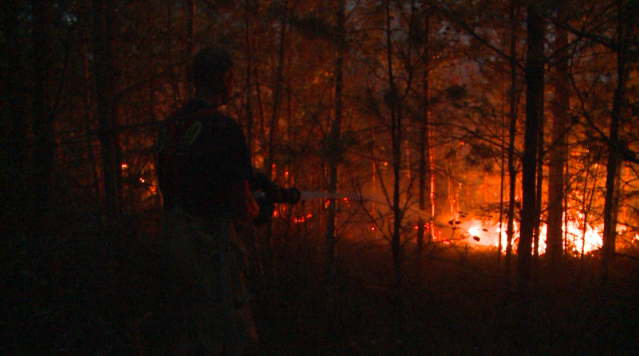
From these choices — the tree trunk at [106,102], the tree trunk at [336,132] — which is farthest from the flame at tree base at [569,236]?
the tree trunk at [106,102]

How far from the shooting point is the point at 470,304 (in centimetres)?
535

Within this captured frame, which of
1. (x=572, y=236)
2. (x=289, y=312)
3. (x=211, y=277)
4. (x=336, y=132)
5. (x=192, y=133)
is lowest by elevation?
(x=572, y=236)

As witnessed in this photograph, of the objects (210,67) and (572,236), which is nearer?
(210,67)

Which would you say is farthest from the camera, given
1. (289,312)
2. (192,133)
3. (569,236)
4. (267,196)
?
(569,236)

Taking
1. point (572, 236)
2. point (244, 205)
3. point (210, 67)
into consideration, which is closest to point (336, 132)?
point (210, 67)

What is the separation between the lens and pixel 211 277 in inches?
83.9

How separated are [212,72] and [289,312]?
2.97 m

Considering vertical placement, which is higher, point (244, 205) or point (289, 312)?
point (244, 205)

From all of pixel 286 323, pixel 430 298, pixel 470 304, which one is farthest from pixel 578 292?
pixel 286 323

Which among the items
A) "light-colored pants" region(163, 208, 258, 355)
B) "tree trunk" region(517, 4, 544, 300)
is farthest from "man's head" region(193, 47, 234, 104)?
"tree trunk" region(517, 4, 544, 300)

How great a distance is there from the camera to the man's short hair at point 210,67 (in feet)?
6.95

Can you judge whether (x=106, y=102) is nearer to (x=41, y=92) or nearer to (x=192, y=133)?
(x=41, y=92)

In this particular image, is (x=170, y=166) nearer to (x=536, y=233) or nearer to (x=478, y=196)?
(x=536, y=233)

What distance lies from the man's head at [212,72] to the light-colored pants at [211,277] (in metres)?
0.70
